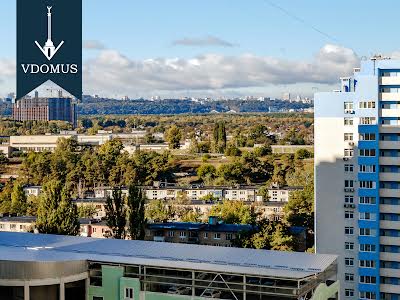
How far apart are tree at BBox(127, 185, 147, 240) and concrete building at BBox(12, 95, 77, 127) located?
36.4 metres

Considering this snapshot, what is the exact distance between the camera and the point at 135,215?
1263 cm

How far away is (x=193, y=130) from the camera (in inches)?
1937

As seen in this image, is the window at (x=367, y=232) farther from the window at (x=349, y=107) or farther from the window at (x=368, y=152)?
the window at (x=349, y=107)

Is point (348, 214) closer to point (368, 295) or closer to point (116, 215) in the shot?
point (368, 295)

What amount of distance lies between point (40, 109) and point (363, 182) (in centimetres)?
4100

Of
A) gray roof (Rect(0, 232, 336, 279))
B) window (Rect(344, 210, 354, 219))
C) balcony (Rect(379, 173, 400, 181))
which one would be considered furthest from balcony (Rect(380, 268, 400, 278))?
gray roof (Rect(0, 232, 336, 279))

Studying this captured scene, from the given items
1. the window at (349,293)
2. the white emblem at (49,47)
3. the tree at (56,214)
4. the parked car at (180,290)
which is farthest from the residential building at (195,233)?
the parked car at (180,290)

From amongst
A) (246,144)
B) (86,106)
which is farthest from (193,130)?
(86,106)

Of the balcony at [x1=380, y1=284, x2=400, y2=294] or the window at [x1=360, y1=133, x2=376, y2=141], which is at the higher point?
the window at [x1=360, y1=133, x2=376, y2=141]

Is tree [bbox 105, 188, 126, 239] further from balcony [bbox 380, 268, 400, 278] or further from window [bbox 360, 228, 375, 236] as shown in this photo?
balcony [bbox 380, 268, 400, 278]

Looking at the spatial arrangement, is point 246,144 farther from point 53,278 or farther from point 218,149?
point 53,278

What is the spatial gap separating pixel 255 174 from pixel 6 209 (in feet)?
33.6

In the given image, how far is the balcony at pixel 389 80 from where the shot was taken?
10641mm

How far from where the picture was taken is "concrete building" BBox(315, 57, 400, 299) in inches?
416
